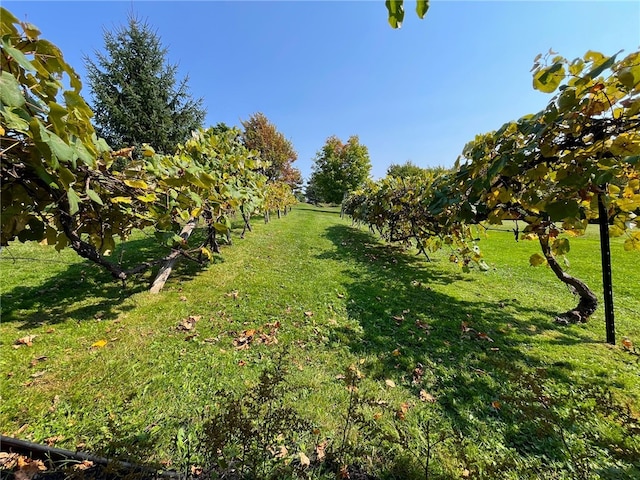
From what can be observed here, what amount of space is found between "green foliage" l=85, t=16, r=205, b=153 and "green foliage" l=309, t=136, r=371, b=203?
57.8ft

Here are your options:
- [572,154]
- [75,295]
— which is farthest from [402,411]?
[75,295]

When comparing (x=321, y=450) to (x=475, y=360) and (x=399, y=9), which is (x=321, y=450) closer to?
(x=475, y=360)

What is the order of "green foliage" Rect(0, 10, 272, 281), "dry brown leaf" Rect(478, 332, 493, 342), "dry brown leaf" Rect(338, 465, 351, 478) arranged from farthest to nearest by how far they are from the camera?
"dry brown leaf" Rect(478, 332, 493, 342)
"dry brown leaf" Rect(338, 465, 351, 478)
"green foliage" Rect(0, 10, 272, 281)

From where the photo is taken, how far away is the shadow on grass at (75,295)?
10.9 ft

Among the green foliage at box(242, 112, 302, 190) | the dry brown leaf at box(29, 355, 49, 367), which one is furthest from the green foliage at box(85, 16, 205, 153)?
the dry brown leaf at box(29, 355, 49, 367)

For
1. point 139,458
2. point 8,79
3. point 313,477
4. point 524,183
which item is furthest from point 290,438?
point 524,183

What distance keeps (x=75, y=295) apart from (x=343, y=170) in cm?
2987

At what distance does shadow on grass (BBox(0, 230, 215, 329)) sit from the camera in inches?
131

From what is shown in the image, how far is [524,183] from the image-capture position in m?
2.32

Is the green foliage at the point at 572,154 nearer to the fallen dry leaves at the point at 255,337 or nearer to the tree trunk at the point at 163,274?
the fallen dry leaves at the point at 255,337

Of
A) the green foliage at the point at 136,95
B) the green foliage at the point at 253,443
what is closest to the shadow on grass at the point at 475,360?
the green foliage at the point at 253,443

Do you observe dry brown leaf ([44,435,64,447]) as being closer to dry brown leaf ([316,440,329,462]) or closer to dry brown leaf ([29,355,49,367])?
dry brown leaf ([29,355,49,367])

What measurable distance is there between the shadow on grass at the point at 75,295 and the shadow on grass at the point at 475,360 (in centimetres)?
333

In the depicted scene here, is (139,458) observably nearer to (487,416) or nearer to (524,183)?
(487,416)
